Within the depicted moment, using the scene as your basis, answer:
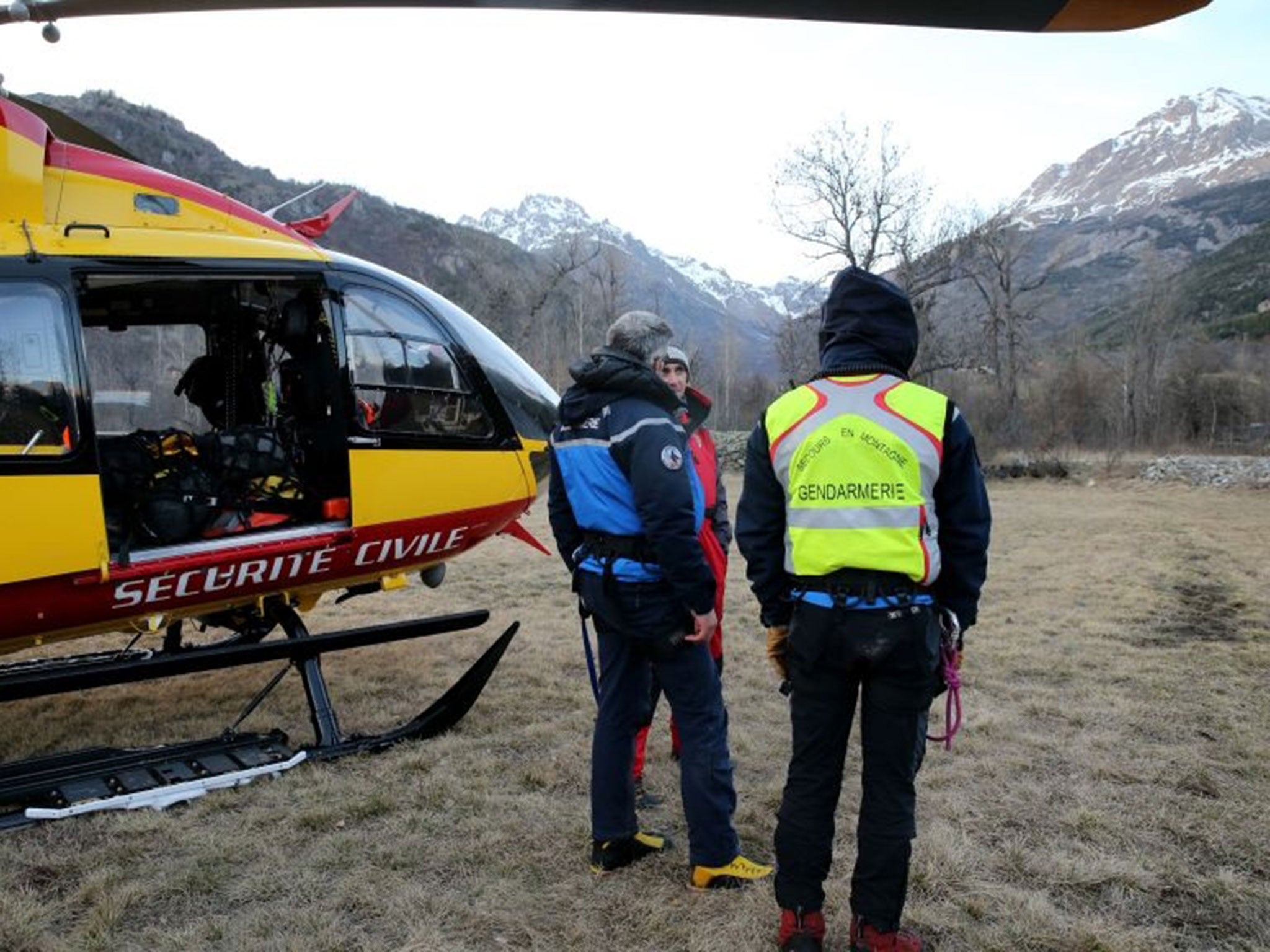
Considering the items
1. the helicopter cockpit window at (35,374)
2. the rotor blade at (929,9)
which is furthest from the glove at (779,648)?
the helicopter cockpit window at (35,374)

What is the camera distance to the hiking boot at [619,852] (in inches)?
130

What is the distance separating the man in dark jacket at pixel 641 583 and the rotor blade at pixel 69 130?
3.03 m

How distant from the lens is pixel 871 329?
262 cm

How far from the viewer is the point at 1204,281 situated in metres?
77.3

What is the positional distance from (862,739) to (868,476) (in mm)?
775

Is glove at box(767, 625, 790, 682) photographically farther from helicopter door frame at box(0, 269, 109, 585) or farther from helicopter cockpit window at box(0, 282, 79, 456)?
helicopter cockpit window at box(0, 282, 79, 456)

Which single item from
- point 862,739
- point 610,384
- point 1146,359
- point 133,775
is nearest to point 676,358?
point 610,384

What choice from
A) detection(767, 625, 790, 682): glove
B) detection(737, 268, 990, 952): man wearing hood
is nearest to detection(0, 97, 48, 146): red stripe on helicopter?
detection(737, 268, 990, 952): man wearing hood

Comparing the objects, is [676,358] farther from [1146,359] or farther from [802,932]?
[1146,359]

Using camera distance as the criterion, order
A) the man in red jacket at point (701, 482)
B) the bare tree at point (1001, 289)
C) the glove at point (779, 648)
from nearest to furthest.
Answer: the glove at point (779, 648) < the man in red jacket at point (701, 482) < the bare tree at point (1001, 289)

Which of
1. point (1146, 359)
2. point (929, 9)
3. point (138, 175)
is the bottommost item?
point (929, 9)

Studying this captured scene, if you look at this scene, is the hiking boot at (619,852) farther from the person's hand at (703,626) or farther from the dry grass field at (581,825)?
the person's hand at (703,626)

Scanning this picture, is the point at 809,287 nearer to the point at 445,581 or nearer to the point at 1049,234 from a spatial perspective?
the point at 445,581

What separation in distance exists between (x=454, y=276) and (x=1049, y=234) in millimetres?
111992
